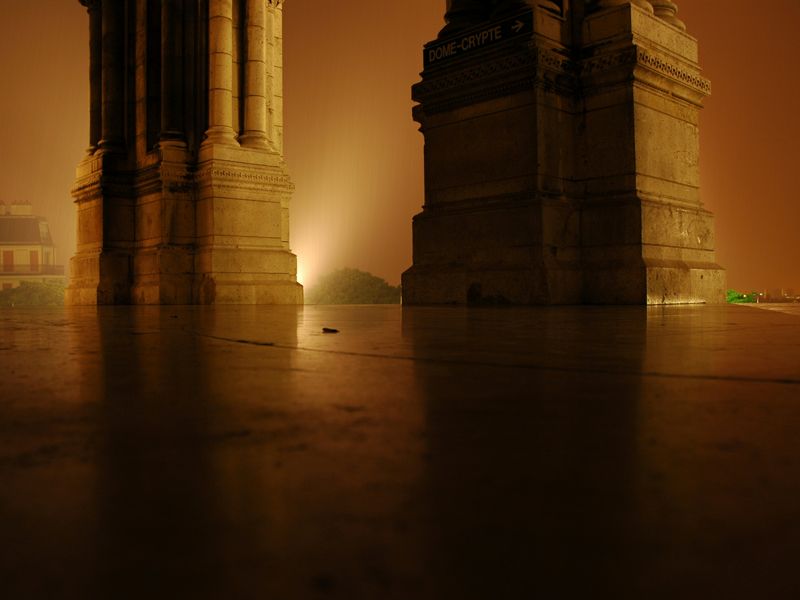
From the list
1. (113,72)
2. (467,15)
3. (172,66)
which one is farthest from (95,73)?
(467,15)

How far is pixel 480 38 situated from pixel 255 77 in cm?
628

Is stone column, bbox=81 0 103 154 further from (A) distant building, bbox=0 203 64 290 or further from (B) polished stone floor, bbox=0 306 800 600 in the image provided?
(A) distant building, bbox=0 203 64 290

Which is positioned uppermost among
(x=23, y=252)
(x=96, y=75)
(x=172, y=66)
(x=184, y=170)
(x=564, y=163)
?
(x=23, y=252)

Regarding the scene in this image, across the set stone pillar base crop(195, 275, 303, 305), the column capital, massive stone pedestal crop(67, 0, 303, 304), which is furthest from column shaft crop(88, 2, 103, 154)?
the column capital

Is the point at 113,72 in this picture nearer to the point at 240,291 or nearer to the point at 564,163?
the point at 240,291

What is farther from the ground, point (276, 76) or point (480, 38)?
point (276, 76)

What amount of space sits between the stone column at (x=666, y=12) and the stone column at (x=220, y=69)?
23.1ft

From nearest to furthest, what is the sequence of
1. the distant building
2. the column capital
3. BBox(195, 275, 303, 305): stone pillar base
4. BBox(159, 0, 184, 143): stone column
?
the column capital, BBox(195, 275, 303, 305): stone pillar base, BBox(159, 0, 184, 143): stone column, the distant building

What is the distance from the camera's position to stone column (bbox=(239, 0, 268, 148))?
12.8 metres

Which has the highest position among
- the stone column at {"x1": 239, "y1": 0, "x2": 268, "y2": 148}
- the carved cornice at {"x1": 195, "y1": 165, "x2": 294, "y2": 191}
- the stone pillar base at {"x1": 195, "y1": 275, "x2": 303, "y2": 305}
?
the stone column at {"x1": 239, "y1": 0, "x2": 268, "y2": 148}

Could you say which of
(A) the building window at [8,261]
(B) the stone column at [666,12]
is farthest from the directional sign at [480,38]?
(A) the building window at [8,261]

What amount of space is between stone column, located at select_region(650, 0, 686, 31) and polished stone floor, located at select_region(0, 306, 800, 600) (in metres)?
7.84

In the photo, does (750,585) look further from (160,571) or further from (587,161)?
(587,161)

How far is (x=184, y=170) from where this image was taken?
12.4m
